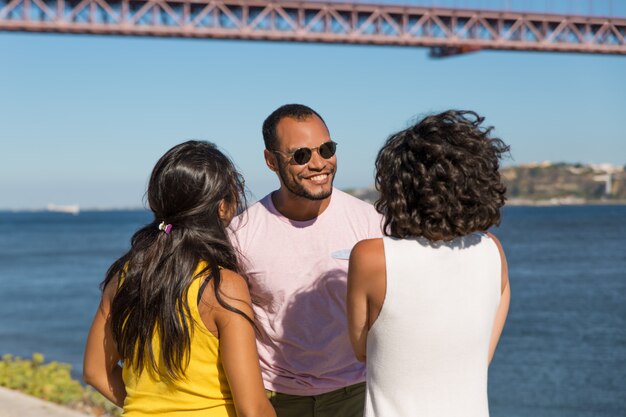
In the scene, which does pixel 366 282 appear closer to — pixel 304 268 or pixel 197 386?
pixel 197 386

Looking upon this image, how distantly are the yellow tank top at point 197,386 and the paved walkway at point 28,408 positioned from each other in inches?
94.4

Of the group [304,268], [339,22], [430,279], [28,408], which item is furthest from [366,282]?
[339,22]

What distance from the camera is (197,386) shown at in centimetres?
193

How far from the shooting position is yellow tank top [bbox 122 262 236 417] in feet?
6.26

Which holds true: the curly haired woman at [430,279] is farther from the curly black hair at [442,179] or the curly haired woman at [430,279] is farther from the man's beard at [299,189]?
the man's beard at [299,189]

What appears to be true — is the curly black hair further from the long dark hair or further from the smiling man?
the smiling man

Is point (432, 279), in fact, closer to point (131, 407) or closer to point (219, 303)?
point (219, 303)

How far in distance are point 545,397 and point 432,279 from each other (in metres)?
10.5

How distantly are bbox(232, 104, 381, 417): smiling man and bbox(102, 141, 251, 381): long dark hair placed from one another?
476mm

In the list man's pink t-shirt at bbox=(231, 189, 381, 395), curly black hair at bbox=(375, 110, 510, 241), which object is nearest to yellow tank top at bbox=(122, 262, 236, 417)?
curly black hair at bbox=(375, 110, 510, 241)

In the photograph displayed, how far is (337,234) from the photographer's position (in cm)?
256

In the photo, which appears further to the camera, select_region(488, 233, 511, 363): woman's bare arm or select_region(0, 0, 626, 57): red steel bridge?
select_region(0, 0, 626, 57): red steel bridge

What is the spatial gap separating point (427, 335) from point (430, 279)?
0.12m

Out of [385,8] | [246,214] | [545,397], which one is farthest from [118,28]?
[246,214]
